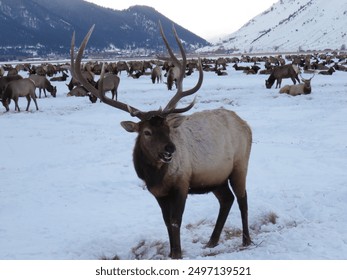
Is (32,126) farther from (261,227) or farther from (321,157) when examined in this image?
(261,227)

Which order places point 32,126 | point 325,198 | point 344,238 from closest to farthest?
point 344,238 → point 325,198 → point 32,126

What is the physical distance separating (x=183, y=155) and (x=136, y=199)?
2.78 metres

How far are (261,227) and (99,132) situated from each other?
313 inches

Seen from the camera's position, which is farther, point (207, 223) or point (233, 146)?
point (207, 223)

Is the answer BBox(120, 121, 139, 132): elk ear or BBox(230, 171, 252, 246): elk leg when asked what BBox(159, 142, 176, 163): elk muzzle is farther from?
BBox(230, 171, 252, 246): elk leg

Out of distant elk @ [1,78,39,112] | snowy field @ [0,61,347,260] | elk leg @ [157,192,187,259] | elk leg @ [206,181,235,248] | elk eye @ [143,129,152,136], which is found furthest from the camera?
distant elk @ [1,78,39,112]

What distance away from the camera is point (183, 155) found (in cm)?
464

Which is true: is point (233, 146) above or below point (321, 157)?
above

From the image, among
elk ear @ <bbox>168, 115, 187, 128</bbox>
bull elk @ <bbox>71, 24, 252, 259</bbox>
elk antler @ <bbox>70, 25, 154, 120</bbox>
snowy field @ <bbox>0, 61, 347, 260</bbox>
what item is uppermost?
elk antler @ <bbox>70, 25, 154, 120</bbox>

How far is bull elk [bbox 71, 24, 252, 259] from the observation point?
14.5ft

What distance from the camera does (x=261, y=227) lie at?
5891 millimetres

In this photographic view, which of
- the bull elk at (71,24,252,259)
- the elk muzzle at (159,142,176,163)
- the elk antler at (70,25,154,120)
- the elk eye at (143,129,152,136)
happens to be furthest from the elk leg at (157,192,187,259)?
the elk antler at (70,25,154,120)

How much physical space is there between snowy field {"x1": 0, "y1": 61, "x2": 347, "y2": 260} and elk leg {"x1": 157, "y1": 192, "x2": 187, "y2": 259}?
1.17 ft
